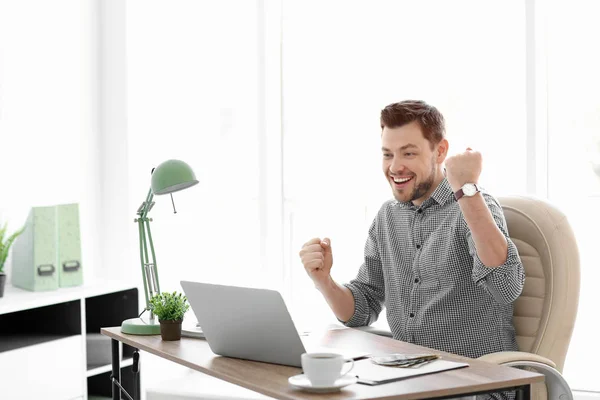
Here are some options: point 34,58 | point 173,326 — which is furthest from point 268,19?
point 173,326

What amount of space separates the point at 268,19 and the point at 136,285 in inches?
68.8

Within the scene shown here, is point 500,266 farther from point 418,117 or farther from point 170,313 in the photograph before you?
point 170,313

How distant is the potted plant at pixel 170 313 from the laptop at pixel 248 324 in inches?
7.6

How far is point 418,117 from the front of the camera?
234 centimetres

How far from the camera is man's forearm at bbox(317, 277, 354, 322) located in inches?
92.1

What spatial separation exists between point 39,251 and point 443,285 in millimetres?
1775

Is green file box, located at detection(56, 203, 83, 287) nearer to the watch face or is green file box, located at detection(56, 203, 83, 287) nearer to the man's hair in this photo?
the man's hair

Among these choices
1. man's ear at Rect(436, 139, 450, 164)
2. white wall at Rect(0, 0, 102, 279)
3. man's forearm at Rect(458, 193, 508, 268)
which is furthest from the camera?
white wall at Rect(0, 0, 102, 279)

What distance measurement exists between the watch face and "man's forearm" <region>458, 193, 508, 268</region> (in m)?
0.01

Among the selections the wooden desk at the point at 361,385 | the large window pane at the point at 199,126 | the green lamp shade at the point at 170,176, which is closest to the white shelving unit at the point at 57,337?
the large window pane at the point at 199,126

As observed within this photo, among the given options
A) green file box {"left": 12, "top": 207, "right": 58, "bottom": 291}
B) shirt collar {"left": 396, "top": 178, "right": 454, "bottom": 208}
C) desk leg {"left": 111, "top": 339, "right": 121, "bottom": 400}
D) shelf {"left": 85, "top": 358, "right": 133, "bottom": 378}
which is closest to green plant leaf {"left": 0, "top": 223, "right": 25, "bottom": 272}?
green file box {"left": 12, "top": 207, "right": 58, "bottom": 291}

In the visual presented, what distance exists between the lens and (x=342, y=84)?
170 inches

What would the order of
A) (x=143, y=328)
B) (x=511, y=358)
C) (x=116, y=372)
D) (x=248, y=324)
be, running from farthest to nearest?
1. (x=116, y=372)
2. (x=143, y=328)
3. (x=511, y=358)
4. (x=248, y=324)

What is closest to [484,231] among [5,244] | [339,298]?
[339,298]
